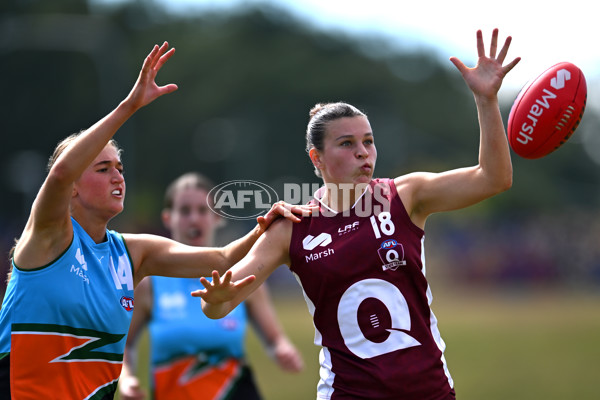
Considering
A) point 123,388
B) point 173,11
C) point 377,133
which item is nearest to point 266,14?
point 173,11

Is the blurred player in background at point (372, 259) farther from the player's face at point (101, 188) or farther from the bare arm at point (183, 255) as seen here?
the player's face at point (101, 188)

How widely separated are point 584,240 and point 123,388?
114 feet

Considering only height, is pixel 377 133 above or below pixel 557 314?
above

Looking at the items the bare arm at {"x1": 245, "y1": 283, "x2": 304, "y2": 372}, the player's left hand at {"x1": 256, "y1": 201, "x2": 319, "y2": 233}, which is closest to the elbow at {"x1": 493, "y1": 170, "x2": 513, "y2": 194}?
the player's left hand at {"x1": 256, "y1": 201, "x2": 319, "y2": 233}

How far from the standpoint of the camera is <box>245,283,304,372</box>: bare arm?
6.23m

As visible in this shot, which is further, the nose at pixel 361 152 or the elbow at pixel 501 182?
the nose at pixel 361 152

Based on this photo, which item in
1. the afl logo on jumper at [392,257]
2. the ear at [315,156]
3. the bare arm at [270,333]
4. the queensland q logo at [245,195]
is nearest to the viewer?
the afl logo on jumper at [392,257]

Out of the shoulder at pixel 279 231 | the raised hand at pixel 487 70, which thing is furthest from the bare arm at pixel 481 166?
the shoulder at pixel 279 231

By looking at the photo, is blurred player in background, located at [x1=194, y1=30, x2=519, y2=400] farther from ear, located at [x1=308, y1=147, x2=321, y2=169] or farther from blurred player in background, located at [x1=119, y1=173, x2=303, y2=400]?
blurred player in background, located at [x1=119, y1=173, x2=303, y2=400]

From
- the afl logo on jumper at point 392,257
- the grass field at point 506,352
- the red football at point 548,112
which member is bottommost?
the grass field at point 506,352

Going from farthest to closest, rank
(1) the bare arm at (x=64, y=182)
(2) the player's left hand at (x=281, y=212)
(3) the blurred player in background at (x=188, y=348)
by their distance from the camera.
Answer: (3) the blurred player in background at (x=188, y=348), (2) the player's left hand at (x=281, y=212), (1) the bare arm at (x=64, y=182)

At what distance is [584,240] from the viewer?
37.5 m

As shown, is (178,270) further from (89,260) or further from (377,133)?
(377,133)

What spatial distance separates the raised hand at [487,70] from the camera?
Result: 423 centimetres
